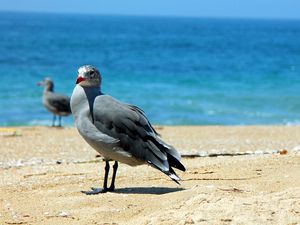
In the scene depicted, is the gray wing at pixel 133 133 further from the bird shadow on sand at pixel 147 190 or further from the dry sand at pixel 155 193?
the dry sand at pixel 155 193

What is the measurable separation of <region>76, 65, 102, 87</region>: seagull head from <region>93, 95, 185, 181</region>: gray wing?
0.29 m

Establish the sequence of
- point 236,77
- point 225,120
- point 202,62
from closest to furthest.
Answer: point 225,120
point 236,77
point 202,62

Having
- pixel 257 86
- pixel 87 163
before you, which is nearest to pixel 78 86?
pixel 87 163

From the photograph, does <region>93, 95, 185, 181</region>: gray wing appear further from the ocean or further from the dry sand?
the ocean

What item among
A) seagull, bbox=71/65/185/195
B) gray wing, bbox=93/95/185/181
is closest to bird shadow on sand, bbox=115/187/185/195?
seagull, bbox=71/65/185/195

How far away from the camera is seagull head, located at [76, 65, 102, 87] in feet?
22.3

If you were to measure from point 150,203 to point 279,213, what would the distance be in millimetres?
1374

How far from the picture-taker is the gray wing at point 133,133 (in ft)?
21.3

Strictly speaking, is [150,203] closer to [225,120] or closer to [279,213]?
[279,213]

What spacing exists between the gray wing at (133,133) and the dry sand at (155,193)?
1.18 ft

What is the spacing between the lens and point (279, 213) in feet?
15.9

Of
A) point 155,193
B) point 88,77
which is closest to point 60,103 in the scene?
point 88,77

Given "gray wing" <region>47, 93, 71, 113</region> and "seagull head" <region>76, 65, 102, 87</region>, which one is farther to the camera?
"gray wing" <region>47, 93, 71, 113</region>

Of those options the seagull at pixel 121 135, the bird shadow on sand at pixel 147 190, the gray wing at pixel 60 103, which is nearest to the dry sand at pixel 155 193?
the bird shadow on sand at pixel 147 190
